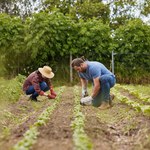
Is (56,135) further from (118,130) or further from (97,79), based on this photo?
(97,79)

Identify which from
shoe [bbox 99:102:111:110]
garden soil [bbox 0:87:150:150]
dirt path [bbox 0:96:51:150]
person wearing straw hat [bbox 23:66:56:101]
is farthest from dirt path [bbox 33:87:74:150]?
person wearing straw hat [bbox 23:66:56:101]

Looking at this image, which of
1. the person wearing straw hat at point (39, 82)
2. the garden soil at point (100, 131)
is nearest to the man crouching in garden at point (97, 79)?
the garden soil at point (100, 131)

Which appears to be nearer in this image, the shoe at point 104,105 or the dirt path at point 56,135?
the dirt path at point 56,135

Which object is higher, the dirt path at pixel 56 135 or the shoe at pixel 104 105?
the dirt path at pixel 56 135

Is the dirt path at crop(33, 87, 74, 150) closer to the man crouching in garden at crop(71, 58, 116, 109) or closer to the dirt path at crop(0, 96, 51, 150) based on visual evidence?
the dirt path at crop(0, 96, 51, 150)

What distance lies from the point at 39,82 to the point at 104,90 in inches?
104

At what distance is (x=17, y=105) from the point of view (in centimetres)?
1130

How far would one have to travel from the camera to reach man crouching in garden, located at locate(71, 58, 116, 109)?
9.02 m

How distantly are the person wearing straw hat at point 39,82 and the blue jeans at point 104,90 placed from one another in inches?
72.8

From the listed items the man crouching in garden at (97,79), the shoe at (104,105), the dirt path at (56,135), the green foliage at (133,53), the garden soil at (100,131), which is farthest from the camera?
the green foliage at (133,53)

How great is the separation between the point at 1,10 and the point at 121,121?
31124 mm

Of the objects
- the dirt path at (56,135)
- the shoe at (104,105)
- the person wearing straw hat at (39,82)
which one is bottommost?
the shoe at (104,105)

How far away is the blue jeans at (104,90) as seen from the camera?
9297mm

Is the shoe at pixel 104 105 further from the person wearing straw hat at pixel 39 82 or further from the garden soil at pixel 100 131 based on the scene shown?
the person wearing straw hat at pixel 39 82
